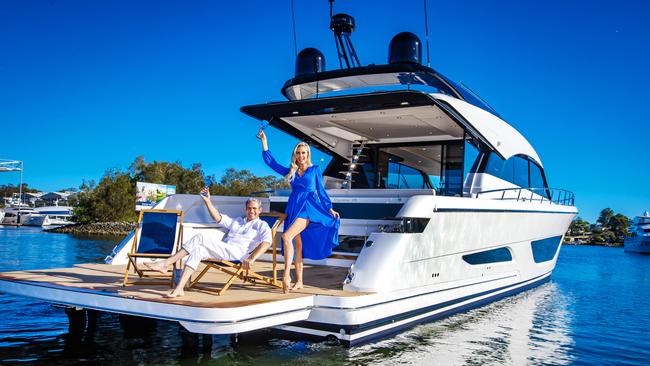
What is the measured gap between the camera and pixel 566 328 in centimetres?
781

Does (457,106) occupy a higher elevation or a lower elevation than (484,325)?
higher

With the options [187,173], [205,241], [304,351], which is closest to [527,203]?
[304,351]

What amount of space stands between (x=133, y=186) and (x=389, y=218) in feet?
176

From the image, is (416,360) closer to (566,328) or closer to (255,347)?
(255,347)

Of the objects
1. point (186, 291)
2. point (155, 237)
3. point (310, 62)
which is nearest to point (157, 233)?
point (155, 237)

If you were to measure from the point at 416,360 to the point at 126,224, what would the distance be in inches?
1941

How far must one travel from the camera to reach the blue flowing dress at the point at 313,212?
224 inches

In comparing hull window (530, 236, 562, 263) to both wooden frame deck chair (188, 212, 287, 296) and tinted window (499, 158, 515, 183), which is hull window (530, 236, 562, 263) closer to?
tinted window (499, 158, 515, 183)

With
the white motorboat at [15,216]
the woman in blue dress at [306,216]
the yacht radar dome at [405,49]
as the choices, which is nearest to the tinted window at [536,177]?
the yacht radar dome at [405,49]

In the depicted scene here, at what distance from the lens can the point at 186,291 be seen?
527 centimetres

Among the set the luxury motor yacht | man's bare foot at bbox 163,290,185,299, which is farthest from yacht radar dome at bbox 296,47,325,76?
the luxury motor yacht

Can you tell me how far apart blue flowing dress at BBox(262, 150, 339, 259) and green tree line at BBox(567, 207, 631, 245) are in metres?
87.1

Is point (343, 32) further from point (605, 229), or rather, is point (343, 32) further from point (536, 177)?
point (605, 229)

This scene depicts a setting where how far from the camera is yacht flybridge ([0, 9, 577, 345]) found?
5176mm
